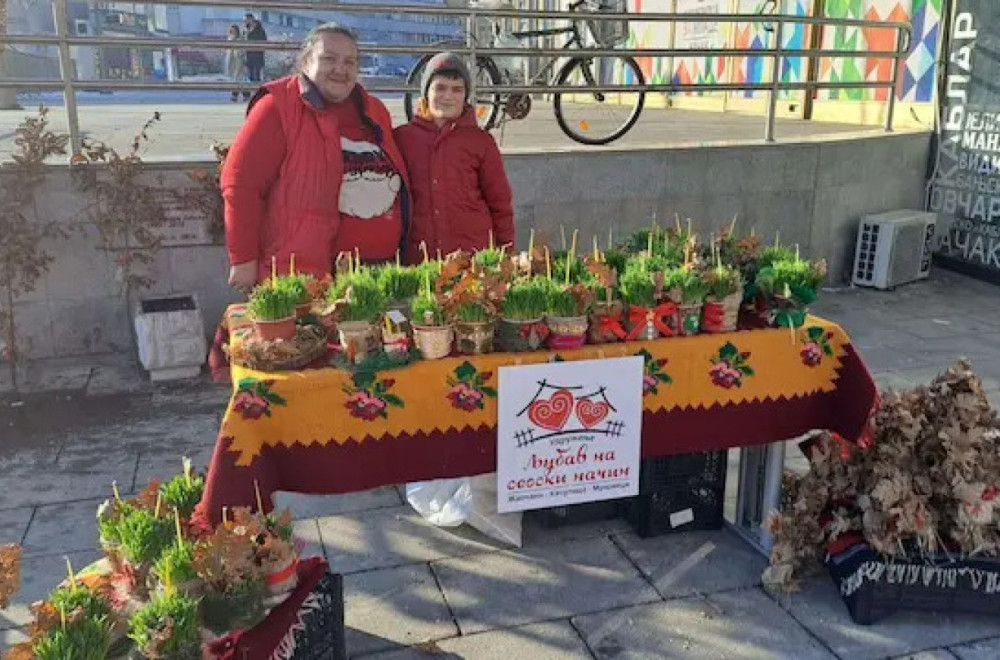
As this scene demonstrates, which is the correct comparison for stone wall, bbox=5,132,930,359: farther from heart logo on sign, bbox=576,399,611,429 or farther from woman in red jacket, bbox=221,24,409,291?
heart logo on sign, bbox=576,399,611,429

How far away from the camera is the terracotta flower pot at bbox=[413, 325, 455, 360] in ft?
8.93

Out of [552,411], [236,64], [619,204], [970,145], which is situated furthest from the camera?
[236,64]

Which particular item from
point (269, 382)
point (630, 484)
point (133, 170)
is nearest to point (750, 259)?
point (630, 484)

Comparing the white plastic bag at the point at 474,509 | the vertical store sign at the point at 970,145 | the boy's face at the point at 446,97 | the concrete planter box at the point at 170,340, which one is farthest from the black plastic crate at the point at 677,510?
the vertical store sign at the point at 970,145

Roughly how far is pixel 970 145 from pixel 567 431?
691 centimetres

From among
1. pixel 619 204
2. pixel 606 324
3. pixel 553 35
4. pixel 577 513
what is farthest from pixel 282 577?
pixel 553 35

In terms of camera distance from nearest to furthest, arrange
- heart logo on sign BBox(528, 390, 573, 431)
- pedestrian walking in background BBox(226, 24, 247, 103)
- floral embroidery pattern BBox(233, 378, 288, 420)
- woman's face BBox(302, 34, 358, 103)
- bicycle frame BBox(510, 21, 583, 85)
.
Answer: floral embroidery pattern BBox(233, 378, 288, 420), heart logo on sign BBox(528, 390, 573, 431), woman's face BBox(302, 34, 358, 103), bicycle frame BBox(510, 21, 583, 85), pedestrian walking in background BBox(226, 24, 247, 103)

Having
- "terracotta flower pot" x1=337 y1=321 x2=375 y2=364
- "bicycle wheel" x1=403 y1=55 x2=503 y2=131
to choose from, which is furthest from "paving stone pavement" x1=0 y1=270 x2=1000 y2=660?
"bicycle wheel" x1=403 y1=55 x2=503 y2=131

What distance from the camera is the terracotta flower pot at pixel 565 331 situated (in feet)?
9.34

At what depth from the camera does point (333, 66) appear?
3.41 m

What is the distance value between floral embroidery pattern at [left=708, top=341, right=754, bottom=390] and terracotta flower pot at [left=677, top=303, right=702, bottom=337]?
0.41 feet

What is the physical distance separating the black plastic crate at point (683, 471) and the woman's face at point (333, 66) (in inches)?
75.3

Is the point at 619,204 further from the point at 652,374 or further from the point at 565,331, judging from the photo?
the point at 565,331

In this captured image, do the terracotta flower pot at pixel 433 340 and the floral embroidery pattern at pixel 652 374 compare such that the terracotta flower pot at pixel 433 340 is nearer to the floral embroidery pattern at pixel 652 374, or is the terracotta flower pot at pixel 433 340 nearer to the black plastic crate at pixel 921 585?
the floral embroidery pattern at pixel 652 374
